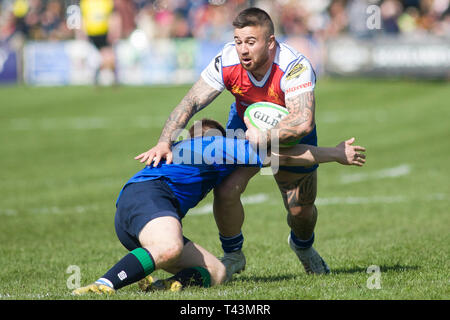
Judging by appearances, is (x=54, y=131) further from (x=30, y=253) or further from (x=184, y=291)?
(x=184, y=291)

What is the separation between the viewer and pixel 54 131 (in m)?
20.2

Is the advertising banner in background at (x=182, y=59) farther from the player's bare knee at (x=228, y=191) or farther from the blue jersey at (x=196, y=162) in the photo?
the blue jersey at (x=196, y=162)

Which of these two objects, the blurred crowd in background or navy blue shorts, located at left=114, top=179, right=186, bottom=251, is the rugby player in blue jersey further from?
the blurred crowd in background

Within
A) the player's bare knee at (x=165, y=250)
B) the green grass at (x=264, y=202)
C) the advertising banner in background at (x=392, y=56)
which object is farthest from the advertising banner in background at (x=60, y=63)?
the player's bare knee at (x=165, y=250)

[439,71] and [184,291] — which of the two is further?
[439,71]

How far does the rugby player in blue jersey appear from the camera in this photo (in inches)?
226

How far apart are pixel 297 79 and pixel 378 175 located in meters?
7.67

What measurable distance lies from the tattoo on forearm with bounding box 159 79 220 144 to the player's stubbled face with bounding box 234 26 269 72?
1.69 feet

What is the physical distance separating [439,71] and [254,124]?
20.3m

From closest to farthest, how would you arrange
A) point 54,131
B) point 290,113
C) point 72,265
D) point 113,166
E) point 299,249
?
point 290,113 → point 299,249 → point 72,265 → point 113,166 → point 54,131

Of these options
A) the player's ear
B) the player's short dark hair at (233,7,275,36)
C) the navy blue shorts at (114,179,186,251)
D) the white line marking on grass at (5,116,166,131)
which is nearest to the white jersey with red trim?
the player's ear

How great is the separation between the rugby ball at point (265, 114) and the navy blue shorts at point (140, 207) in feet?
3.00

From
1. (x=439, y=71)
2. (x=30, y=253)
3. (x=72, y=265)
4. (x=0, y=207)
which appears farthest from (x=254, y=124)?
(x=439, y=71)

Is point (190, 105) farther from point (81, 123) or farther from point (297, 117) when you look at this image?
point (81, 123)
